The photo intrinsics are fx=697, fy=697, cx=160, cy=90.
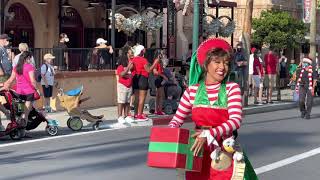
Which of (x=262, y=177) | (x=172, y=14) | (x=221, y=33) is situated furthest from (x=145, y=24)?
(x=262, y=177)

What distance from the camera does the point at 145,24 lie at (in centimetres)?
2378

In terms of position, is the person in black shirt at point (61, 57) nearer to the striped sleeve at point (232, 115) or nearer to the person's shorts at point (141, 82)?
the person's shorts at point (141, 82)

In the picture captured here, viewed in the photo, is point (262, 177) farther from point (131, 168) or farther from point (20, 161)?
point (20, 161)

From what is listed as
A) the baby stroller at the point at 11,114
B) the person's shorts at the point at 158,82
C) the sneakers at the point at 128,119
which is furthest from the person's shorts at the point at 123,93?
the baby stroller at the point at 11,114

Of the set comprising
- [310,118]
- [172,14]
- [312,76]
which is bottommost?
[310,118]

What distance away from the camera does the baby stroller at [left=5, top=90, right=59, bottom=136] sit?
13672 millimetres

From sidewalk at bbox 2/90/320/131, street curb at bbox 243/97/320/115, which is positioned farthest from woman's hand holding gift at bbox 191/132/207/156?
street curb at bbox 243/97/320/115

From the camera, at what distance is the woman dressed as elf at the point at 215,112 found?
204 inches

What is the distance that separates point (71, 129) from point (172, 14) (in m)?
12.3

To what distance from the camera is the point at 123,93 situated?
16328 mm

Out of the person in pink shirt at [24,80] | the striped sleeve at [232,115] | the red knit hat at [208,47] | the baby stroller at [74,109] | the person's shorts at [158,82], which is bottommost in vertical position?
the baby stroller at [74,109]

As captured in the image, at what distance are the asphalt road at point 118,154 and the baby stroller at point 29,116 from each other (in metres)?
0.26

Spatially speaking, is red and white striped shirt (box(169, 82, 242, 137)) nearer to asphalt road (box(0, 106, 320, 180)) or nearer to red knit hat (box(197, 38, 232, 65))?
red knit hat (box(197, 38, 232, 65))

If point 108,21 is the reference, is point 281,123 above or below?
below
